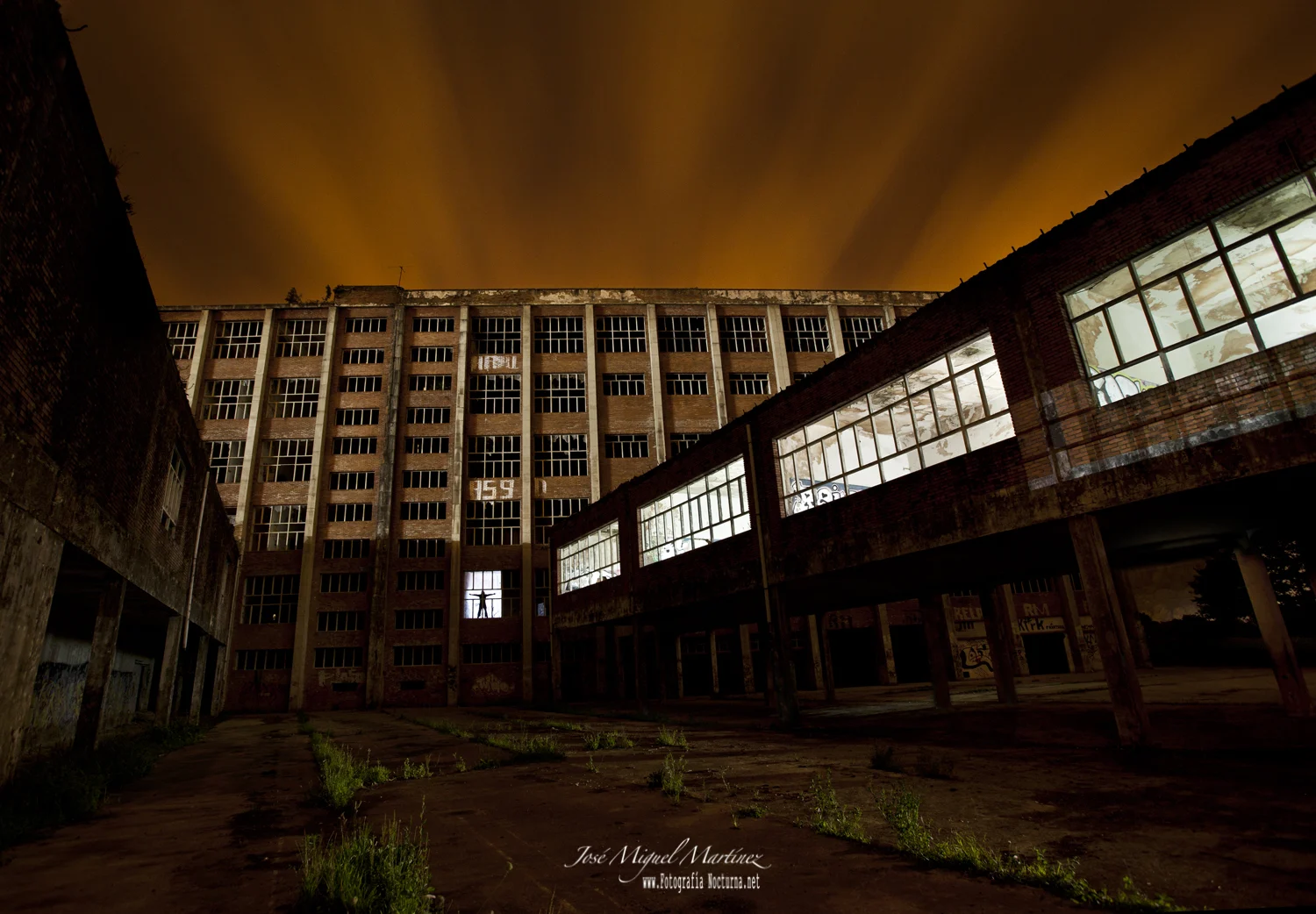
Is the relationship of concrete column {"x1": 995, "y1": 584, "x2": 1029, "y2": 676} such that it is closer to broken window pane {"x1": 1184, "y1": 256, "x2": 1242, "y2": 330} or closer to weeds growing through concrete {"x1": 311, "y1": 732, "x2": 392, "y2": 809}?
broken window pane {"x1": 1184, "y1": 256, "x2": 1242, "y2": 330}

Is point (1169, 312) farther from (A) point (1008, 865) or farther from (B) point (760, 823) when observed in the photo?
(B) point (760, 823)

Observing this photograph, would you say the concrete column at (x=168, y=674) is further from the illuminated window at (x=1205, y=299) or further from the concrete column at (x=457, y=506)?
the illuminated window at (x=1205, y=299)

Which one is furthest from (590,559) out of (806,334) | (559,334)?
(806,334)

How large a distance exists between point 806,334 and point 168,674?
105 feet

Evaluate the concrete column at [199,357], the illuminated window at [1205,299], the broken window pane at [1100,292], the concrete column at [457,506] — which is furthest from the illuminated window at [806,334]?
the concrete column at [199,357]

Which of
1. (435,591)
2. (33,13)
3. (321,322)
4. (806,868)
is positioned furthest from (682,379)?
(806,868)

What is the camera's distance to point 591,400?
34156 mm

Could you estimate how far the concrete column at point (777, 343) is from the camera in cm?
3516

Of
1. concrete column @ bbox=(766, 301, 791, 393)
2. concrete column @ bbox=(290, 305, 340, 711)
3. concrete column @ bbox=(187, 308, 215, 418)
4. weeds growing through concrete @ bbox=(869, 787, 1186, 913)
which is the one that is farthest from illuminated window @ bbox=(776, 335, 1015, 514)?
concrete column @ bbox=(187, 308, 215, 418)

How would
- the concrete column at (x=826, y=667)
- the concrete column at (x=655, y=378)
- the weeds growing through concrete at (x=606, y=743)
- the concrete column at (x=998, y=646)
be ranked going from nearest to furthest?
the weeds growing through concrete at (x=606, y=743), the concrete column at (x=998, y=646), the concrete column at (x=826, y=667), the concrete column at (x=655, y=378)

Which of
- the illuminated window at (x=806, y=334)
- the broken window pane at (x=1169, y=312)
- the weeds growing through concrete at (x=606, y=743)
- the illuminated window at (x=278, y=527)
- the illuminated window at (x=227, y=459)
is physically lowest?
the weeds growing through concrete at (x=606, y=743)

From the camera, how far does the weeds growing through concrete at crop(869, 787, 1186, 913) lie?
3.01 meters

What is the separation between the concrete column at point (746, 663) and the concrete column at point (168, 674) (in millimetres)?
21545

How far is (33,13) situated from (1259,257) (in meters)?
13.4
